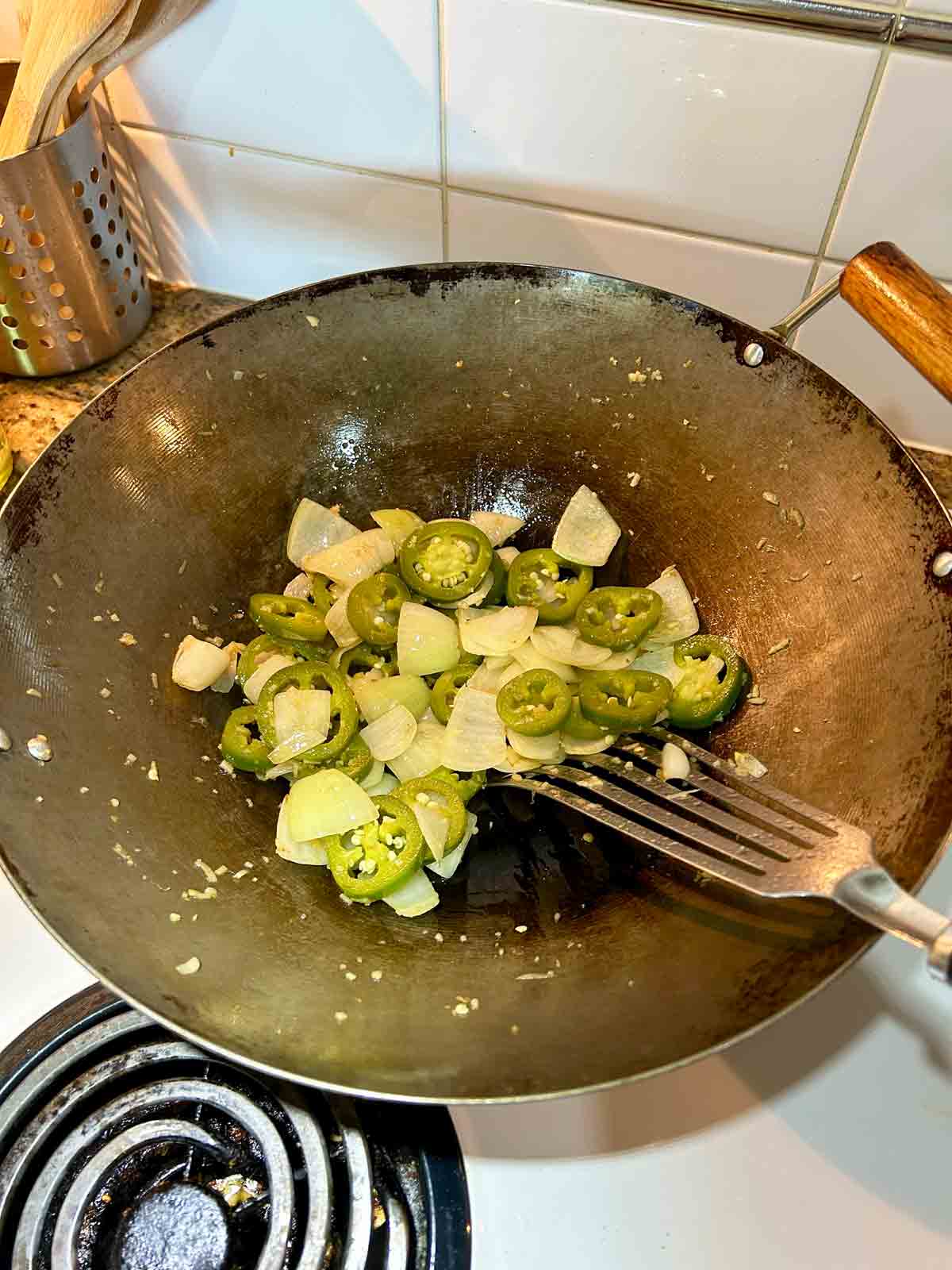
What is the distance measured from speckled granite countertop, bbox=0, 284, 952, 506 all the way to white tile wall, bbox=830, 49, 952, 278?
0.21m

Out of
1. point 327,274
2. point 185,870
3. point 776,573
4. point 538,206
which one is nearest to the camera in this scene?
point 185,870

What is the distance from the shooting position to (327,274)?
3.62ft

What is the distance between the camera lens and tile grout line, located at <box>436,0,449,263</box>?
0.87m

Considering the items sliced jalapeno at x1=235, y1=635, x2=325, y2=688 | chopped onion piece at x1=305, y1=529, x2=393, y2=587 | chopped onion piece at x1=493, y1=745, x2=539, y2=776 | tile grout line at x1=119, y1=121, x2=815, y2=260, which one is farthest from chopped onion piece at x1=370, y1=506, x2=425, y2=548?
tile grout line at x1=119, y1=121, x2=815, y2=260

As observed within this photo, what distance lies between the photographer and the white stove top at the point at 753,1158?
1.99ft

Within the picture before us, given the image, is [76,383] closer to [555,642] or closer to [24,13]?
[24,13]

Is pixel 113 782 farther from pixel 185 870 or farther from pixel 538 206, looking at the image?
pixel 538 206

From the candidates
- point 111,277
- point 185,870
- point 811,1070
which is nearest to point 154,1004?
point 185,870

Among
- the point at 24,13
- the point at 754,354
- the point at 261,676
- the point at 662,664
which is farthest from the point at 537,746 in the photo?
the point at 24,13

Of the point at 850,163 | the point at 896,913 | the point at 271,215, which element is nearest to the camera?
the point at 896,913

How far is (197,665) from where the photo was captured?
2.58 ft

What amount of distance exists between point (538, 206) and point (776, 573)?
1.43ft

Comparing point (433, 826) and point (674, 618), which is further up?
point (674, 618)

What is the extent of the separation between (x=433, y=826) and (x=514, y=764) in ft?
0.31
